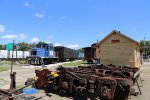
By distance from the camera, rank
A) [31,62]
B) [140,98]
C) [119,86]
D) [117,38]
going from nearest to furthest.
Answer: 1. [119,86]
2. [140,98]
3. [117,38]
4. [31,62]

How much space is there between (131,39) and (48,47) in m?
18.9

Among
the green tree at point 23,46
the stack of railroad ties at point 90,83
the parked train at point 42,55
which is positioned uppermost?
the green tree at point 23,46

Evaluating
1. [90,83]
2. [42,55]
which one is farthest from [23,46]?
[90,83]

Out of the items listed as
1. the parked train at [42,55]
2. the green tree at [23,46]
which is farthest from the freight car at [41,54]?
the green tree at [23,46]

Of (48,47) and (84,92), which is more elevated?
(48,47)

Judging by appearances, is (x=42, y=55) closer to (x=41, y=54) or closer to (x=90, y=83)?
(x=41, y=54)

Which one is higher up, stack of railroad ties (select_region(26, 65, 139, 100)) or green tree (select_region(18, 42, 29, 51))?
green tree (select_region(18, 42, 29, 51))

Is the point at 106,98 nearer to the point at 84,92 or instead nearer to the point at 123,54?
the point at 84,92

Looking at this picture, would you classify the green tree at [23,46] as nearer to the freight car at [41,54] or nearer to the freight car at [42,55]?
the freight car at [42,55]

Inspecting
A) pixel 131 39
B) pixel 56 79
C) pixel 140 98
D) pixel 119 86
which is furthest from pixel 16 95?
pixel 131 39

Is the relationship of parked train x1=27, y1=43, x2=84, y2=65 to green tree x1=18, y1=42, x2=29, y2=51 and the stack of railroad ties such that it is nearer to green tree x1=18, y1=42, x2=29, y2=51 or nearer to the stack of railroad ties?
the stack of railroad ties

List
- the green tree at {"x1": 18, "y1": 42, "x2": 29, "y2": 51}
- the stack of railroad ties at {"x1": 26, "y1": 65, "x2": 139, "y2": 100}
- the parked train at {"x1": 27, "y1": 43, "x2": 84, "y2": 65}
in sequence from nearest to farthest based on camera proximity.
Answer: the stack of railroad ties at {"x1": 26, "y1": 65, "x2": 139, "y2": 100} < the parked train at {"x1": 27, "y1": 43, "x2": 84, "y2": 65} < the green tree at {"x1": 18, "y1": 42, "x2": 29, "y2": 51}

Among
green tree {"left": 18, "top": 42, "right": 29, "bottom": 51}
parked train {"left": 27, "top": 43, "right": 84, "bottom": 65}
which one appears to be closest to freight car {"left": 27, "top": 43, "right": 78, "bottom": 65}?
parked train {"left": 27, "top": 43, "right": 84, "bottom": 65}

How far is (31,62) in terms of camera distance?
35.8 m
